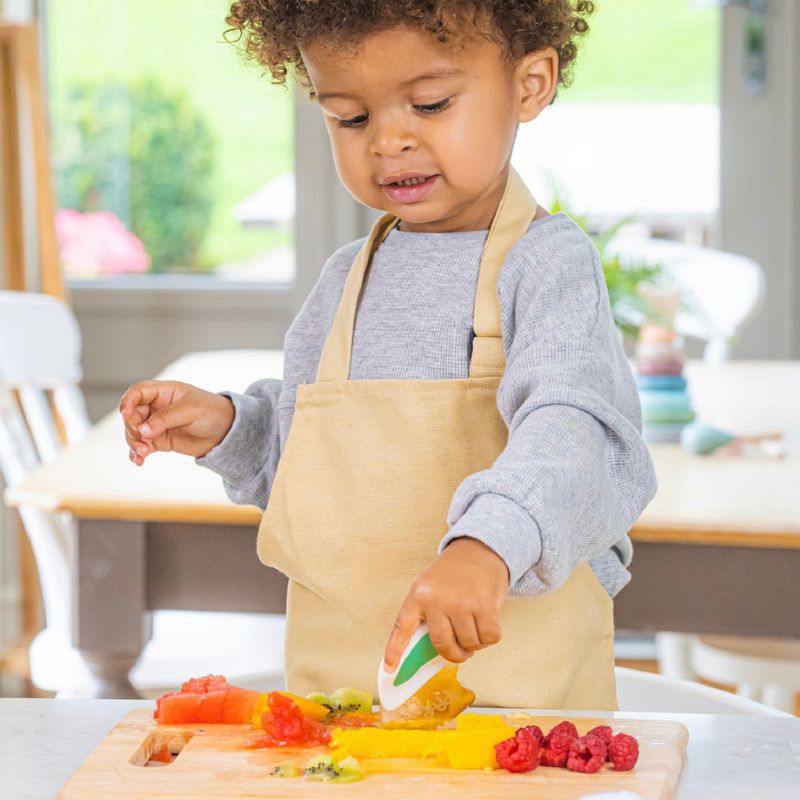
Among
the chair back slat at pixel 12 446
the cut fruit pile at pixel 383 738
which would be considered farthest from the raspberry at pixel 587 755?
the chair back slat at pixel 12 446

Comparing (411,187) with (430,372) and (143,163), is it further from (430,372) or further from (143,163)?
(143,163)

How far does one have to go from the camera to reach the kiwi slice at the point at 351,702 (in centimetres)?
88

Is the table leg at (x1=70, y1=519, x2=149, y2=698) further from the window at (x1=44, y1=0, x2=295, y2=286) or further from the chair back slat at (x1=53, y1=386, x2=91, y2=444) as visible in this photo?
the window at (x1=44, y1=0, x2=295, y2=286)

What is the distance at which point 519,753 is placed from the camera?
2.51 feet

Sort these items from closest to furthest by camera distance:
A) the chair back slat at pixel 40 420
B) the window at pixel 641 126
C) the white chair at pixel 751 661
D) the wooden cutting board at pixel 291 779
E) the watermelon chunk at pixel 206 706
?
the wooden cutting board at pixel 291 779, the watermelon chunk at pixel 206 706, the white chair at pixel 751 661, the chair back slat at pixel 40 420, the window at pixel 641 126

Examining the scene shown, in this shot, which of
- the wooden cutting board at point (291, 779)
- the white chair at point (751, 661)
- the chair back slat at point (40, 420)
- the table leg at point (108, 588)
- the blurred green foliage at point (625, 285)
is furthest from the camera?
the chair back slat at point (40, 420)

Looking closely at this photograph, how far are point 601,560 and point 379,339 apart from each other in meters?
0.23

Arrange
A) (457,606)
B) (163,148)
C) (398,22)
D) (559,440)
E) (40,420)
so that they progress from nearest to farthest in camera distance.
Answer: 1. (457,606)
2. (559,440)
3. (398,22)
4. (40,420)
5. (163,148)

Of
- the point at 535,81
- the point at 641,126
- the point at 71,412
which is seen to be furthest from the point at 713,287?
the point at 535,81

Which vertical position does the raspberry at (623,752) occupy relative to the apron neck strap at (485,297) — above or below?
below

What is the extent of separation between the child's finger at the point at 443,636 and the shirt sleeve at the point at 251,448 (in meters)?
0.37

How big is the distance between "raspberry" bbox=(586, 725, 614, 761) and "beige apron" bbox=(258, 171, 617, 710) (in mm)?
184

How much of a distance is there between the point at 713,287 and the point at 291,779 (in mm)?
2031

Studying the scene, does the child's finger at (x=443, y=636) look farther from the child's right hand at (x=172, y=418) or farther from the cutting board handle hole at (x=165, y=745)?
the child's right hand at (x=172, y=418)
